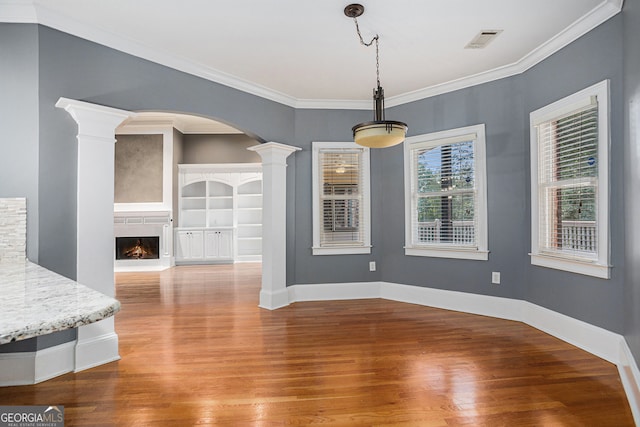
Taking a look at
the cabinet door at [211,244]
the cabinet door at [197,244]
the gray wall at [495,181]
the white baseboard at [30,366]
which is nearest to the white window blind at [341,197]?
the gray wall at [495,181]

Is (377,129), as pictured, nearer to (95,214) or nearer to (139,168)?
(95,214)

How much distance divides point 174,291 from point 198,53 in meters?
3.60

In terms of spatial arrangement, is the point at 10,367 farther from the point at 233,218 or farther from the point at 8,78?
the point at 233,218

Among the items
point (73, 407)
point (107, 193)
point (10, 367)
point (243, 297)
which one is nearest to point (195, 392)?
point (73, 407)

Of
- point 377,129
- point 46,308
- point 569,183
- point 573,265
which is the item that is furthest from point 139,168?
point 573,265

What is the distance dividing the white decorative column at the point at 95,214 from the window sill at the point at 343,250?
2.53 metres

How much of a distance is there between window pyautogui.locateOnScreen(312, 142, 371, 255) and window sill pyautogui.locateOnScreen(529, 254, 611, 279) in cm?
207

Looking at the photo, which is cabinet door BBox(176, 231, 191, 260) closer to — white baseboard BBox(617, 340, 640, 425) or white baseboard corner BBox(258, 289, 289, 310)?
white baseboard corner BBox(258, 289, 289, 310)

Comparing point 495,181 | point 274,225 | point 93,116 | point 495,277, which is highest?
point 93,116

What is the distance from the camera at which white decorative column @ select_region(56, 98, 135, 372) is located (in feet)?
8.75

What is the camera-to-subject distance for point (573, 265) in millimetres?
3031

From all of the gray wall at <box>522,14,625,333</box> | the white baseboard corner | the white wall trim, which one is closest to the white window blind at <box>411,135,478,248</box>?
the white wall trim

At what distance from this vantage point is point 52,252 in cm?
259

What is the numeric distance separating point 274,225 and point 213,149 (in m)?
4.74
